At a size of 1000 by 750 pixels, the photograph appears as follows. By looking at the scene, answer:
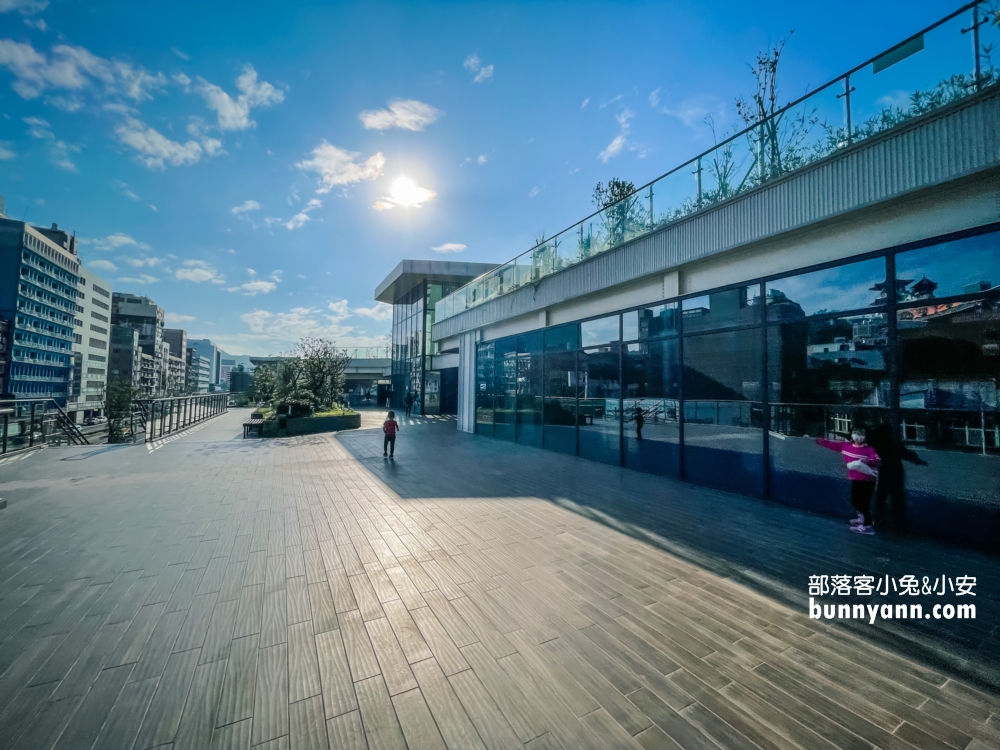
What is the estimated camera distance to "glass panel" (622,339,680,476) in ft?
30.1

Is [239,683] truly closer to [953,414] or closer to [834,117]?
[953,414]

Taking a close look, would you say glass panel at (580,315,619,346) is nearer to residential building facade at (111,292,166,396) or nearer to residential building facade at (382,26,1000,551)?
residential building facade at (382,26,1000,551)

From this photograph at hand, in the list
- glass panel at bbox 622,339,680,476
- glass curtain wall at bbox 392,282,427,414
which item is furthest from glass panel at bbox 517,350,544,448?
glass curtain wall at bbox 392,282,427,414

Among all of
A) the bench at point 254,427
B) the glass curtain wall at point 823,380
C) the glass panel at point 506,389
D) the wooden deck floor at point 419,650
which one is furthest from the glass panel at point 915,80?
the bench at point 254,427

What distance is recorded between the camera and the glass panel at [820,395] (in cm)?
609

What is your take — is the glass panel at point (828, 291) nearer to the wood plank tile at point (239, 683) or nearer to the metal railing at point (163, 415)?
the wood plank tile at point (239, 683)

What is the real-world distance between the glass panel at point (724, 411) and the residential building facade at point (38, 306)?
295 feet

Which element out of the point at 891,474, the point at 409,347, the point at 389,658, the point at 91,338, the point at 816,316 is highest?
the point at 91,338

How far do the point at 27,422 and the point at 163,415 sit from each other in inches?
175

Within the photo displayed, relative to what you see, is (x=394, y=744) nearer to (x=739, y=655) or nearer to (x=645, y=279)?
(x=739, y=655)

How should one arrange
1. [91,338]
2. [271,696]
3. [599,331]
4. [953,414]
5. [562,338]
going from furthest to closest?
[91,338]
[562,338]
[599,331]
[953,414]
[271,696]

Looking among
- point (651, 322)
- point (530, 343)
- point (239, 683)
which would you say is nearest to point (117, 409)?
point (530, 343)

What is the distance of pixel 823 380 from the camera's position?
21.7 ft

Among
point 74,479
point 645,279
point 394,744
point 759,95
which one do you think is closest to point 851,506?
point 645,279
